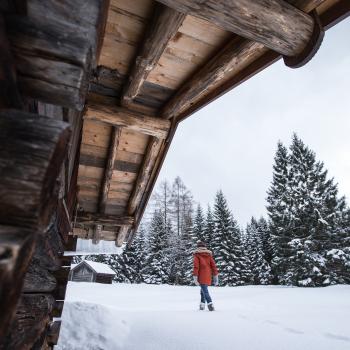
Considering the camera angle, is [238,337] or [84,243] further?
[84,243]

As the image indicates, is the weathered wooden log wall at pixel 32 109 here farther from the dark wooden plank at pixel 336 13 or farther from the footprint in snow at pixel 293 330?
the footprint in snow at pixel 293 330

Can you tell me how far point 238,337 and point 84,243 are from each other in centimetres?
476

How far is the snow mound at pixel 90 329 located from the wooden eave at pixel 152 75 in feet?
7.49

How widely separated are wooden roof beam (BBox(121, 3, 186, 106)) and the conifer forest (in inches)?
879

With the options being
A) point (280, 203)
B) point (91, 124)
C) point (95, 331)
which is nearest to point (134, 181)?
point (91, 124)

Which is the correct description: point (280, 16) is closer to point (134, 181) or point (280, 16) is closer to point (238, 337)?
point (134, 181)

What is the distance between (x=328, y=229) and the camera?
21875 mm

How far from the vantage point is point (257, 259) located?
28891mm

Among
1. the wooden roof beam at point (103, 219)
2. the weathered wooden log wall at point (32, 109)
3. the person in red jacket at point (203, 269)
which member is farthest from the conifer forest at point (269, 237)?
the weathered wooden log wall at point (32, 109)

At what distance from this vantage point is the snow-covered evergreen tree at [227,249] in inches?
1107

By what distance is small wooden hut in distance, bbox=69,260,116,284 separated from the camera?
88.4 ft

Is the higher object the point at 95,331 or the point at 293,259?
the point at 293,259

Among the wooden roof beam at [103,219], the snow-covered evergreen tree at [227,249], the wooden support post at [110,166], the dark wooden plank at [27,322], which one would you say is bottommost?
the dark wooden plank at [27,322]

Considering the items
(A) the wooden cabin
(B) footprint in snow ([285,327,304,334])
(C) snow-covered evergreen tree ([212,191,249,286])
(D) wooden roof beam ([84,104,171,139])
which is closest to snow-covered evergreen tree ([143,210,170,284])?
(C) snow-covered evergreen tree ([212,191,249,286])
